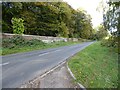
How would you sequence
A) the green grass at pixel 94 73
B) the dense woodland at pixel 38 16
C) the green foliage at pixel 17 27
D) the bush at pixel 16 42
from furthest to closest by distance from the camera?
1. the dense woodland at pixel 38 16
2. the green foliage at pixel 17 27
3. the bush at pixel 16 42
4. the green grass at pixel 94 73

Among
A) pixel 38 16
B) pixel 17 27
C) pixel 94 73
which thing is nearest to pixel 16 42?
pixel 17 27

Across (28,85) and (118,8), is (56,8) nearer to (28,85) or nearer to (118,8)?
(118,8)

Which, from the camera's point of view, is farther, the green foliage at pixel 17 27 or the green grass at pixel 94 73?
the green foliage at pixel 17 27

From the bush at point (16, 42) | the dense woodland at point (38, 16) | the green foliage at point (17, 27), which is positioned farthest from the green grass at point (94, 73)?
the dense woodland at point (38, 16)

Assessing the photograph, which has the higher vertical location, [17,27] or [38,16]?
[38,16]

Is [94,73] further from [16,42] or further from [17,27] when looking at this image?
[17,27]

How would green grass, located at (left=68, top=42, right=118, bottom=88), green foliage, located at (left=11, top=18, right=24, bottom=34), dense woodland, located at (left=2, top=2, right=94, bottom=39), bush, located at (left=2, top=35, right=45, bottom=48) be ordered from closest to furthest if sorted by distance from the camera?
1. green grass, located at (left=68, top=42, right=118, bottom=88)
2. bush, located at (left=2, top=35, right=45, bottom=48)
3. green foliage, located at (left=11, top=18, right=24, bottom=34)
4. dense woodland, located at (left=2, top=2, right=94, bottom=39)

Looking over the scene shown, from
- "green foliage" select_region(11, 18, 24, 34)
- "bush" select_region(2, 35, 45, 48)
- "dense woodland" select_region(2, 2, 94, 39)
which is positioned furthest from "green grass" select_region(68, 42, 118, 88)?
"dense woodland" select_region(2, 2, 94, 39)

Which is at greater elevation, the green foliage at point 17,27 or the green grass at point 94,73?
the green foliage at point 17,27

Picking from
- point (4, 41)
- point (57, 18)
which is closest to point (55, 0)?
point (57, 18)

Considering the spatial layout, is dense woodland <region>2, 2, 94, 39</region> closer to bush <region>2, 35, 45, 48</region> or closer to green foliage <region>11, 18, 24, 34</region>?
green foliage <region>11, 18, 24, 34</region>

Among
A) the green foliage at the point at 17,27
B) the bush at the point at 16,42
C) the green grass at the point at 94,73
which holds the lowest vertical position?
the green grass at the point at 94,73

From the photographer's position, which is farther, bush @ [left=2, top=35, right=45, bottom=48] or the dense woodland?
the dense woodland

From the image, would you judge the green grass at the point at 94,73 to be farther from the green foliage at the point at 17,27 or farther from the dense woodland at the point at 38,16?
the dense woodland at the point at 38,16
